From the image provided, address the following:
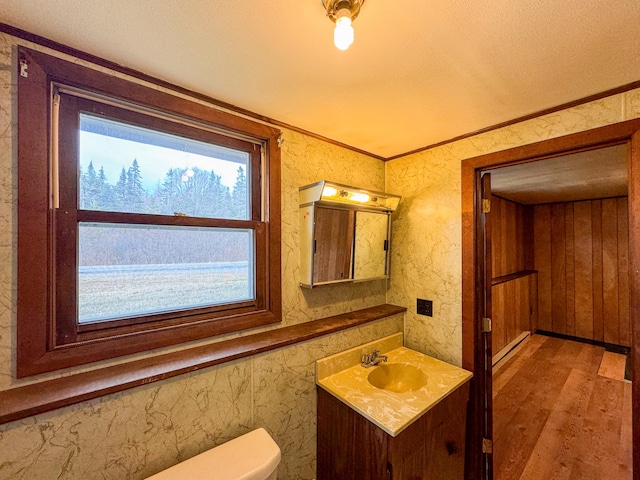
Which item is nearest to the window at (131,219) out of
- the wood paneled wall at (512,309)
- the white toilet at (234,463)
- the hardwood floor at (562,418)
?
the white toilet at (234,463)

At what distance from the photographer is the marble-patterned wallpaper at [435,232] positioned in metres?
1.62

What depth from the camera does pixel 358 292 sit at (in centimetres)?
193

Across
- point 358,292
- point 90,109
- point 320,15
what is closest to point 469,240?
point 358,292

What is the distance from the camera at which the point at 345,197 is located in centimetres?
164

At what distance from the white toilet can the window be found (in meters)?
0.46

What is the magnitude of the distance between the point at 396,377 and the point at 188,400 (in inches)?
47.5

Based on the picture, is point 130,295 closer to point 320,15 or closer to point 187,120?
point 187,120

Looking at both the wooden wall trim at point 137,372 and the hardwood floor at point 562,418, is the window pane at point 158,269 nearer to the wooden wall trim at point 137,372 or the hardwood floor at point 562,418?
the wooden wall trim at point 137,372

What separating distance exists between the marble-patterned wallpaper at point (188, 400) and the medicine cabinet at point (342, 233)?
10 centimetres


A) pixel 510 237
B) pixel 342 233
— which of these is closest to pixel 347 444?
pixel 342 233

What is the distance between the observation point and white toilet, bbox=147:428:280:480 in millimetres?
999

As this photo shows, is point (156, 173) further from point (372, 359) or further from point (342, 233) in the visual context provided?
point (372, 359)

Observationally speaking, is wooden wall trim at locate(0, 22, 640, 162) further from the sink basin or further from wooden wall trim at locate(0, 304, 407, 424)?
the sink basin

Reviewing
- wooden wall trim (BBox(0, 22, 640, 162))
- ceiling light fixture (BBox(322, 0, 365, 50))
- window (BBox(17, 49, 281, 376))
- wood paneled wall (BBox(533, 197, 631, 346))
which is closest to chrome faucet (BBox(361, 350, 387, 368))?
window (BBox(17, 49, 281, 376))
